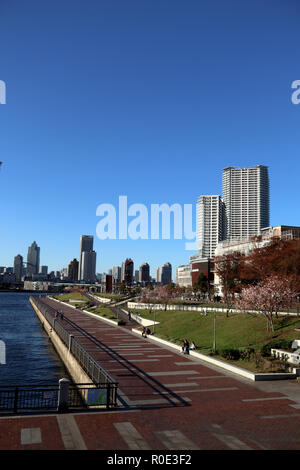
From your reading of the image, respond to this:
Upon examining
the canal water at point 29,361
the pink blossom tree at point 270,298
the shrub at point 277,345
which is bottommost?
the canal water at point 29,361

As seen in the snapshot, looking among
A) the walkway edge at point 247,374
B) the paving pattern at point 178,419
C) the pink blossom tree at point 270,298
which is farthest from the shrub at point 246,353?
the pink blossom tree at point 270,298

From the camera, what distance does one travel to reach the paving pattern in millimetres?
13203

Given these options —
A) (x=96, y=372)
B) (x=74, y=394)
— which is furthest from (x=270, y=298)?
(x=74, y=394)

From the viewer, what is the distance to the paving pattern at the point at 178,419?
13.2 metres

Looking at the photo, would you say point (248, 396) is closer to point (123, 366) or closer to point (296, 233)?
point (123, 366)

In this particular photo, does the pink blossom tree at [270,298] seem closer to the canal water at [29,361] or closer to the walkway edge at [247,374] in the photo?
the walkway edge at [247,374]

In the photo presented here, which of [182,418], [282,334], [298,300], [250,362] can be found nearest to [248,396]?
[182,418]

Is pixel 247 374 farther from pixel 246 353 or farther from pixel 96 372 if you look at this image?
pixel 96 372

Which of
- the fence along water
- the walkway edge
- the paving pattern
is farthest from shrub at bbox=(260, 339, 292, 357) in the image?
the fence along water

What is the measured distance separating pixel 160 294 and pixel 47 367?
145ft

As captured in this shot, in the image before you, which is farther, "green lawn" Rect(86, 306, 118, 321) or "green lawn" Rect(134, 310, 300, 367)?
"green lawn" Rect(86, 306, 118, 321)

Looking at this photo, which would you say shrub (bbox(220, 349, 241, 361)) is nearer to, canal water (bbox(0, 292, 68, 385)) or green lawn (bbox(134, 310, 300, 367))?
green lawn (bbox(134, 310, 300, 367))

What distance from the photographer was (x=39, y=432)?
45.3 ft

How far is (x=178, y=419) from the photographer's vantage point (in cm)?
1611
